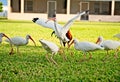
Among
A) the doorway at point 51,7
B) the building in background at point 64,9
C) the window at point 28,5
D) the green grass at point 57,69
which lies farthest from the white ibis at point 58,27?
the window at point 28,5

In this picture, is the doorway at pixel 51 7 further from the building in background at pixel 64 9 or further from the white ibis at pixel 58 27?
the white ibis at pixel 58 27

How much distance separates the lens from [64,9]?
1569 inches

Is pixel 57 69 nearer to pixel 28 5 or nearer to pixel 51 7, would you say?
pixel 51 7

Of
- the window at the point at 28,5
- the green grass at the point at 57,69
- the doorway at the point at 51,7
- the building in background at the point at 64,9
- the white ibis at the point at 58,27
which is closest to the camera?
the green grass at the point at 57,69

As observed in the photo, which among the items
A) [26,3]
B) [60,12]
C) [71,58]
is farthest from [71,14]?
[71,58]

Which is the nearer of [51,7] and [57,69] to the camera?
[57,69]

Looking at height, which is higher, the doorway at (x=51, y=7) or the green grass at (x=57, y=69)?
the doorway at (x=51, y=7)

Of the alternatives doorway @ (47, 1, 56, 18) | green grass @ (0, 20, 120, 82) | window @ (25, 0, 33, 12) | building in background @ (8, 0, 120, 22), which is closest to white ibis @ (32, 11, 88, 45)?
green grass @ (0, 20, 120, 82)

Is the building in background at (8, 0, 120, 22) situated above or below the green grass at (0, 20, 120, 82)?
above

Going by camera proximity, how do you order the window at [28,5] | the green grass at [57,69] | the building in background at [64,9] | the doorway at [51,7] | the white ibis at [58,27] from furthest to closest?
the window at [28,5] → the doorway at [51,7] → the building in background at [64,9] → the white ibis at [58,27] → the green grass at [57,69]

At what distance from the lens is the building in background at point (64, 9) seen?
1534 inches

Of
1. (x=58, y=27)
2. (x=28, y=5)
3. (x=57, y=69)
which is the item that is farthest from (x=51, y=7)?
(x=57, y=69)

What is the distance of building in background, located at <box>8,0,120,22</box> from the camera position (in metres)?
39.0

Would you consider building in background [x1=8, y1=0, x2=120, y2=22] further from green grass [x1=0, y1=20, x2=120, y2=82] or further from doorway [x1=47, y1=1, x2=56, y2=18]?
green grass [x1=0, y1=20, x2=120, y2=82]
